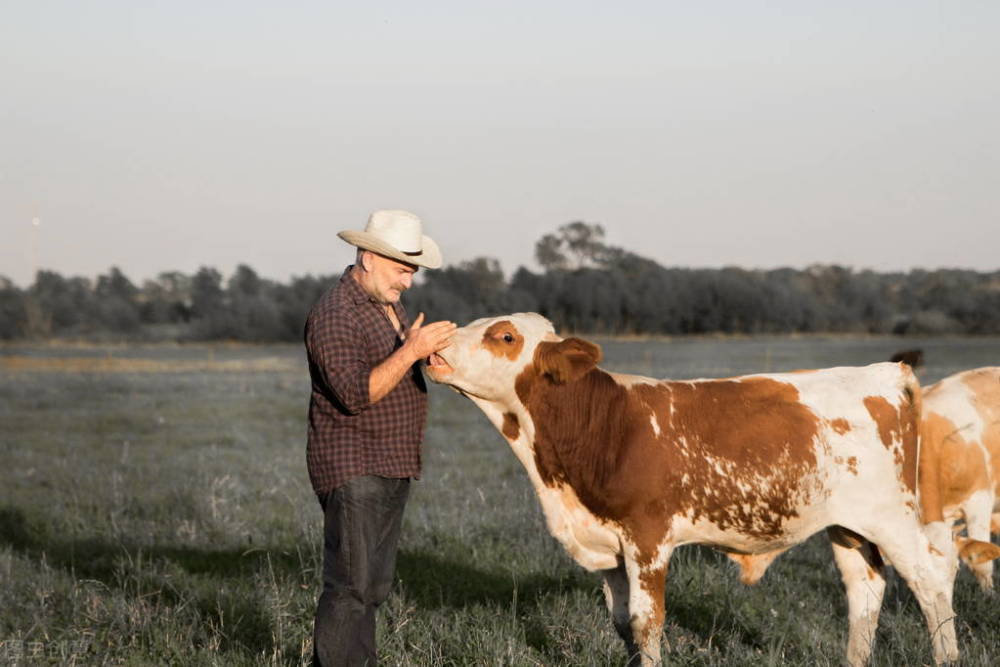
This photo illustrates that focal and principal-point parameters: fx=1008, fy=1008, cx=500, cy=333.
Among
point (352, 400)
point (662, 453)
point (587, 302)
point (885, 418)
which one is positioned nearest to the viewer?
point (352, 400)

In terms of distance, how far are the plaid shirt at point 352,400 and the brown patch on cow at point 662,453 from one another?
2.61 ft

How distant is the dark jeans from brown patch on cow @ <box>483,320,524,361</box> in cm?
91

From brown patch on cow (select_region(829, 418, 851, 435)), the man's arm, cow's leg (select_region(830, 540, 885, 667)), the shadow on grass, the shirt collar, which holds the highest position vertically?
the shirt collar

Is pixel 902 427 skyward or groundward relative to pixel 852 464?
skyward

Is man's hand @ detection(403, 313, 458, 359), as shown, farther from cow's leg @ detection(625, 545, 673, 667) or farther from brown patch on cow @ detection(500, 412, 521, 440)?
cow's leg @ detection(625, 545, 673, 667)

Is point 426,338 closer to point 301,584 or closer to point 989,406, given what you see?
point 301,584

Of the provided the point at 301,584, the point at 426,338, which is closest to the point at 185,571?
the point at 301,584

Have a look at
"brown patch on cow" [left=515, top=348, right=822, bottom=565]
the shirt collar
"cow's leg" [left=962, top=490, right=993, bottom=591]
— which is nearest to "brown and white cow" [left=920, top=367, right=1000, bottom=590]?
"cow's leg" [left=962, top=490, right=993, bottom=591]

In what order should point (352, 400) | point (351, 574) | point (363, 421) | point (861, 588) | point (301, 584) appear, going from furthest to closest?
point (301, 584)
point (861, 588)
point (363, 421)
point (351, 574)
point (352, 400)

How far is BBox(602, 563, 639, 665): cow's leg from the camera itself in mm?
5762

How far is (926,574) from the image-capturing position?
19.5 feet

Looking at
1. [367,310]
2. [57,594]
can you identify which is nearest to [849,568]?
[367,310]

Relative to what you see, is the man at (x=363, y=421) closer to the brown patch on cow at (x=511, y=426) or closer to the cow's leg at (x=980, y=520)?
the brown patch on cow at (x=511, y=426)

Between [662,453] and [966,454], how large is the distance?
3.16 m
